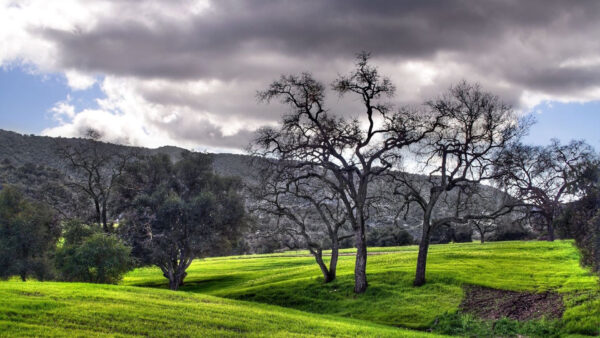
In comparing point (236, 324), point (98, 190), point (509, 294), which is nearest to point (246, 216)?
point (98, 190)

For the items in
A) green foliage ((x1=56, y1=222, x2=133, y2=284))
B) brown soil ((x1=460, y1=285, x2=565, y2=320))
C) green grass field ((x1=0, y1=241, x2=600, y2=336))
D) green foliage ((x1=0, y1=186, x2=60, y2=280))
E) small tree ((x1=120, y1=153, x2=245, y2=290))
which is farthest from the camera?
small tree ((x1=120, y1=153, x2=245, y2=290))

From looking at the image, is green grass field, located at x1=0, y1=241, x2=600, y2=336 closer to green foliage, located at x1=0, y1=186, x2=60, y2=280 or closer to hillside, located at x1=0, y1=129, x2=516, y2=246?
green foliage, located at x1=0, y1=186, x2=60, y2=280

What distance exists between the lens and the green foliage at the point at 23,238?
42.7 meters

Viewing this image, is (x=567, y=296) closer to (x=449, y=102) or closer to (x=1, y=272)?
(x=449, y=102)

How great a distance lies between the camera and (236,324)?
59.9 feet

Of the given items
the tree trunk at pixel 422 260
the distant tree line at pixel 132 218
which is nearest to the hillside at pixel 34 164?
the distant tree line at pixel 132 218

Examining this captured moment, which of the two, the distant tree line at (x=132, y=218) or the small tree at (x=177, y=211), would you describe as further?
the small tree at (x=177, y=211)

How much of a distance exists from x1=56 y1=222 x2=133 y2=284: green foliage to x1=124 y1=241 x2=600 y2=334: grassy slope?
10.9m

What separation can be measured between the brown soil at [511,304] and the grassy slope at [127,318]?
9.05m

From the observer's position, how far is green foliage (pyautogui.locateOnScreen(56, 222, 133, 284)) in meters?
35.6

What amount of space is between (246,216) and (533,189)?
29536 millimetres

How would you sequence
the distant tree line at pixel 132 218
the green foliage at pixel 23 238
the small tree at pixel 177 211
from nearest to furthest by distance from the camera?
1. the distant tree line at pixel 132 218
2. the green foliage at pixel 23 238
3. the small tree at pixel 177 211

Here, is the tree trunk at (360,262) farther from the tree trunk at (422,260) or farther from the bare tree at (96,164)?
the bare tree at (96,164)

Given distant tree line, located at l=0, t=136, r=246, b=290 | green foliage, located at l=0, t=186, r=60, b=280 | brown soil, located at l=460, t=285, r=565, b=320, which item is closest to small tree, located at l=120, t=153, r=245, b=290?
distant tree line, located at l=0, t=136, r=246, b=290
